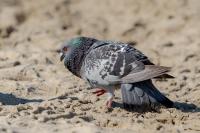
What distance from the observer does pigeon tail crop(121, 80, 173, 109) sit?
7.29 metres

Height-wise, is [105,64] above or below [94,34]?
below

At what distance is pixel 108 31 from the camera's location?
40.2 feet

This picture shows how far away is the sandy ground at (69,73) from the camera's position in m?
6.86

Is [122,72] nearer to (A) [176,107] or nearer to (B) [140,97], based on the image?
(B) [140,97]

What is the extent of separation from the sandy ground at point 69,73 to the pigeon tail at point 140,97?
0.09 metres

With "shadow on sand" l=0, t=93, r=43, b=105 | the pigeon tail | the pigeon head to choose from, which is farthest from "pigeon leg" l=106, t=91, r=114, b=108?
"shadow on sand" l=0, t=93, r=43, b=105

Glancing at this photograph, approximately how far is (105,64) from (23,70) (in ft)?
6.12

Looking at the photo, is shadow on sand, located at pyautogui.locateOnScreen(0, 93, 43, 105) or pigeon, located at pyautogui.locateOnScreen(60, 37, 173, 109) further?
shadow on sand, located at pyautogui.locateOnScreen(0, 93, 43, 105)

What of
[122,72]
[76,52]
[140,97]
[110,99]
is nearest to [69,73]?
[76,52]

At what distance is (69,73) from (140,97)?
2123mm

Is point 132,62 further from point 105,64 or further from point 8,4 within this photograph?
point 8,4

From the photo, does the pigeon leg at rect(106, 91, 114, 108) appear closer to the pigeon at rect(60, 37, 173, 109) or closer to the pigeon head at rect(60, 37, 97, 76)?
the pigeon at rect(60, 37, 173, 109)

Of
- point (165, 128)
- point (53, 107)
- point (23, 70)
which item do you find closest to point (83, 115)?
point (53, 107)

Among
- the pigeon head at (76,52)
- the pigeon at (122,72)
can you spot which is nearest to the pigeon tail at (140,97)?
the pigeon at (122,72)
